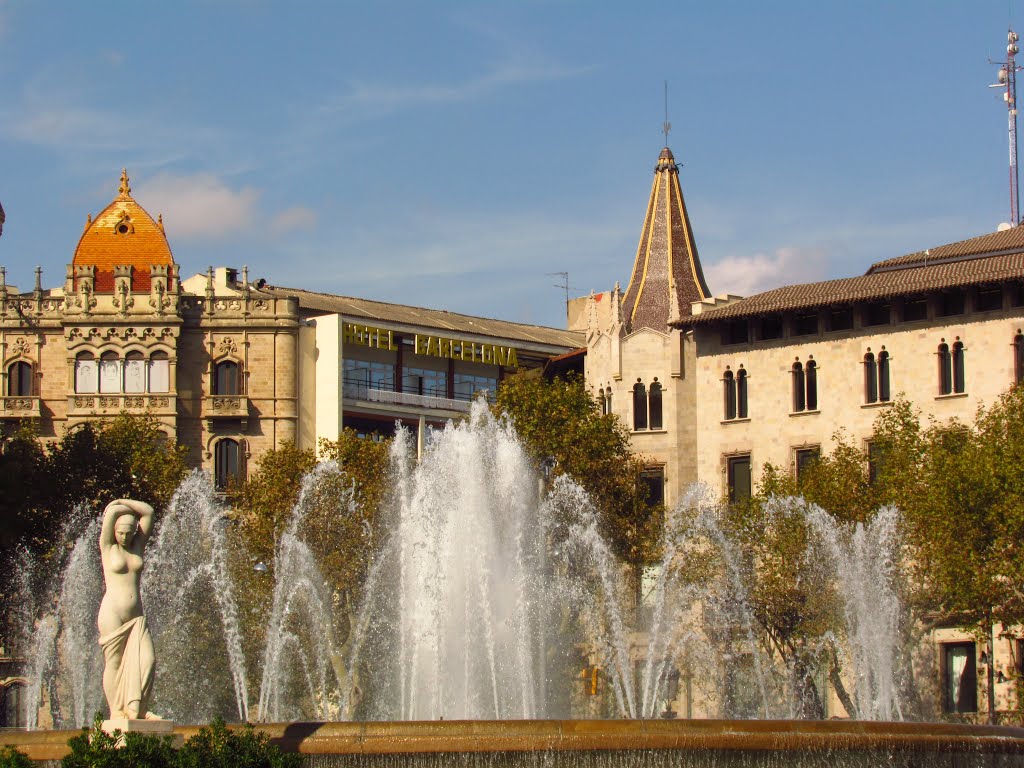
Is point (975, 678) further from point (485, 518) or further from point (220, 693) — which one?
point (220, 693)

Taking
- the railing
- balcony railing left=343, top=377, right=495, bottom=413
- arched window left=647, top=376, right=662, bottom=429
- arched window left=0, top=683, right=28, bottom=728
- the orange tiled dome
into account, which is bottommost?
arched window left=0, top=683, right=28, bottom=728

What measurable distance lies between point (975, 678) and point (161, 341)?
3580 centimetres

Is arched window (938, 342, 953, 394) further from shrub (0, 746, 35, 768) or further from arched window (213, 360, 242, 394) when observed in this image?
shrub (0, 746, 35, 768)

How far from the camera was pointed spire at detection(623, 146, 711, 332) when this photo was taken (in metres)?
72.9

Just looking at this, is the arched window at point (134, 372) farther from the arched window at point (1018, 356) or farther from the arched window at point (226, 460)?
the arched window at point (1018, 356)

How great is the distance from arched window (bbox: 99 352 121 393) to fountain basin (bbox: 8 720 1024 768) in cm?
5130

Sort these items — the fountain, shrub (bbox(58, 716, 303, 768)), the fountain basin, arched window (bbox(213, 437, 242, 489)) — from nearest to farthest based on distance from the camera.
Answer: shrub (bbox(58, 716, 303, 768)) < the fountain basin < the fountain < arched window (bbox(213, 437, 242, 489))

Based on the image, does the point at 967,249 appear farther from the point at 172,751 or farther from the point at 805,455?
the point at 172,751

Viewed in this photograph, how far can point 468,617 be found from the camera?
45906 millimetres

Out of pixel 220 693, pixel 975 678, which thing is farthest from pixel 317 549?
pixel 975 678

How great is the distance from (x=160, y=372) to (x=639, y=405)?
2007cm

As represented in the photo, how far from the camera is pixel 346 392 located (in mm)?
82000

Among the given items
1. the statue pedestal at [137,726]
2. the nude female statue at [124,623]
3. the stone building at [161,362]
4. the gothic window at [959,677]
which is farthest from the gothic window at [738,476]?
the statue pedestal at [137,726]

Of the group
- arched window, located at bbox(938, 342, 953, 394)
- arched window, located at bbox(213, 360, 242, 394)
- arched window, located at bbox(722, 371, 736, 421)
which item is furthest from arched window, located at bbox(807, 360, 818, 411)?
arched window, located at bbox(213, 360, 242, 394)
